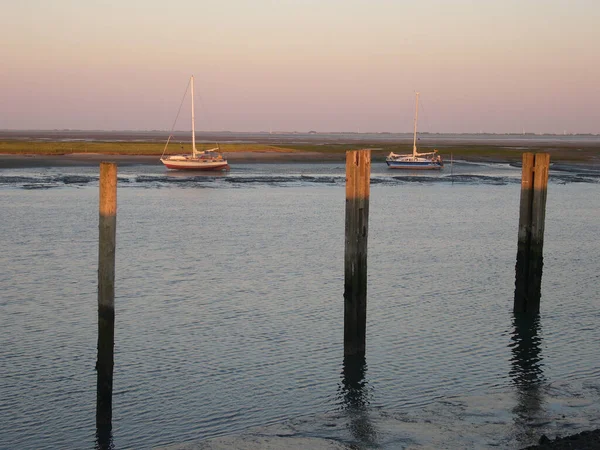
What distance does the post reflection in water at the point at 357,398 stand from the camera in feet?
40.2

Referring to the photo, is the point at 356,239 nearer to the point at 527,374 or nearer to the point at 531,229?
the point at 527,374

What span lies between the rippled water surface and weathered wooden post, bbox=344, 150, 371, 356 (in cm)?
82

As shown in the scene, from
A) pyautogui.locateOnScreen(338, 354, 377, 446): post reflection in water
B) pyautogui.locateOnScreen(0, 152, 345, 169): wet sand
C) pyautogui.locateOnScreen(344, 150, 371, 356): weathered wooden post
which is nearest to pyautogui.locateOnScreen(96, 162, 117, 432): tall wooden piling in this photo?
pyautogui.locateOnScreen(338, 354, 377, 446): post reflection in water

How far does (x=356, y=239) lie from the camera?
1483 cm

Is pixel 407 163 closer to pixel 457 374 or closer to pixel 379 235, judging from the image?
pixel 379 235

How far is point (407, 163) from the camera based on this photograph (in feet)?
273

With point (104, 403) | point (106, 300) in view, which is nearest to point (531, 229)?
point (106, 300)

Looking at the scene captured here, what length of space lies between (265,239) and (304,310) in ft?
43.4

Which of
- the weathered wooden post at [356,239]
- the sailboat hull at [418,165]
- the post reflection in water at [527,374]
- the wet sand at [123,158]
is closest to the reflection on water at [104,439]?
the weathered wooden post at [356,239]

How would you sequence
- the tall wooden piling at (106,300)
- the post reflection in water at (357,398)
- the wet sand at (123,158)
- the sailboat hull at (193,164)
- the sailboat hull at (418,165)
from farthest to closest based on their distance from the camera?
the wet sand at (123,158), the sailboat hull at (418,165), the sailboat hull at (193,164), the tall wooden piling at (106,300), the post reflection in water at (357,398)

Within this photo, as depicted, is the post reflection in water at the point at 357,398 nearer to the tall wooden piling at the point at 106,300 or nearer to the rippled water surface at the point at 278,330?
the rippled water surface at the point at 278,330

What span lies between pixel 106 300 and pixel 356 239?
4.46 m

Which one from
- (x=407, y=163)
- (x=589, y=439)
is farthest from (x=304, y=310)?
(x=407, y=163)

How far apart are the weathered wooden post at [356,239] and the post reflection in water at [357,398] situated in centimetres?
40
